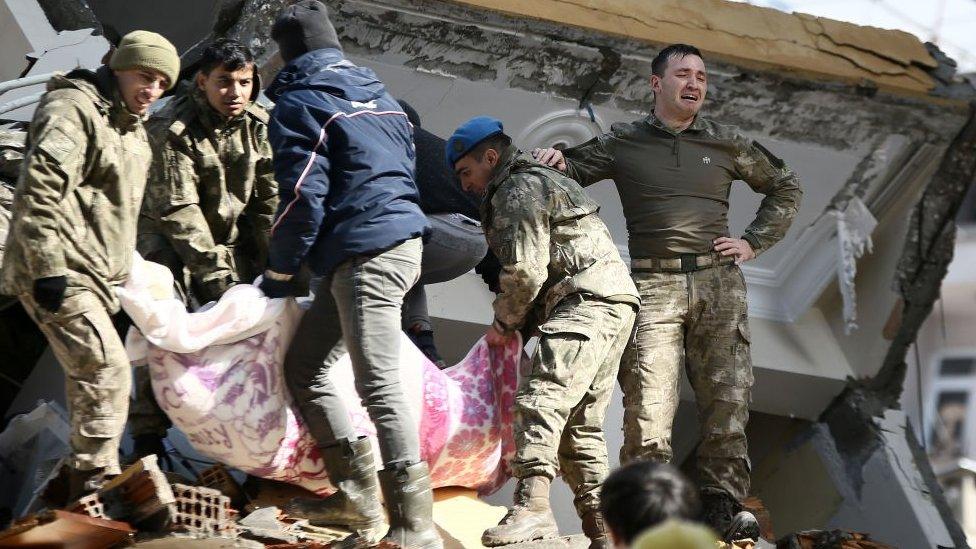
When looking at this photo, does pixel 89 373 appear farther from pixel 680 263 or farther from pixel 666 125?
pixel 666 125

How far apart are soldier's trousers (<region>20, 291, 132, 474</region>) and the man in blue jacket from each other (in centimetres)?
61

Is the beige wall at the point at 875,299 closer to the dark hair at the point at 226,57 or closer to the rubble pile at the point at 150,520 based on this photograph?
the dark hair at the point at 226,57

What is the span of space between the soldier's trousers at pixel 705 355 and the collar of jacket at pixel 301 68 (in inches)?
60.7

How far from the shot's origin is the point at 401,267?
502 centimetres

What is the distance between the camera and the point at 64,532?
4.62 metres

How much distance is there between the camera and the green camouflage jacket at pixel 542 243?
521 cm

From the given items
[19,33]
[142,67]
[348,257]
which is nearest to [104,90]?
[142,67]

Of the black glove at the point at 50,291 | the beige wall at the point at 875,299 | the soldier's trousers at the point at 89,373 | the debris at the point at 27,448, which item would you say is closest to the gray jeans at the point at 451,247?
the soldier's trousers at the point at 89,373

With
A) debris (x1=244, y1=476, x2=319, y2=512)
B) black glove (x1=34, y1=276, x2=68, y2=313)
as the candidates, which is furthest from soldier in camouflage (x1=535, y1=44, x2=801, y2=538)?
black glove (x1=34, y1=276, x2=68, y2=313)

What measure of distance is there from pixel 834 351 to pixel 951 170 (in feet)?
4.16

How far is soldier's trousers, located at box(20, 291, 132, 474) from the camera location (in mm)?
4863

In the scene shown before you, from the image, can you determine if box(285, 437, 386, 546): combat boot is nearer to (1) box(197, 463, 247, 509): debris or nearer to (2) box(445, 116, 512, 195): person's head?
(1) box(197, 463, 247, 509): debris

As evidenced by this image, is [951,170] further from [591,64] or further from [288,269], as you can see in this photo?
[288,269]

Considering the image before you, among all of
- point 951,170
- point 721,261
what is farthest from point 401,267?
point 951,170
